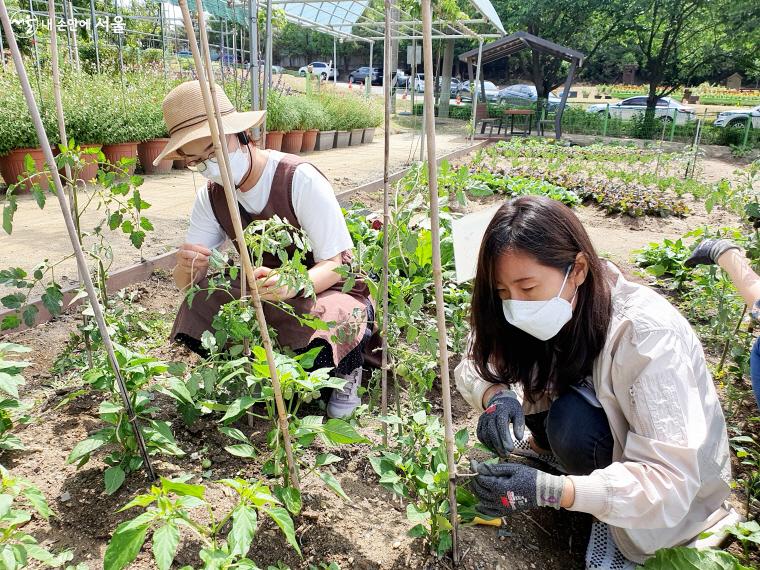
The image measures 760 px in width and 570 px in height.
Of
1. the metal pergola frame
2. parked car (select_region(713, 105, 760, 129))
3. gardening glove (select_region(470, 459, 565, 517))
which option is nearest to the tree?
the metal pergola frame

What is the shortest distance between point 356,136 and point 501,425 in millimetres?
11237

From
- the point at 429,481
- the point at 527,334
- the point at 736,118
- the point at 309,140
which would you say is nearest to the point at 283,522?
the point at 429,481

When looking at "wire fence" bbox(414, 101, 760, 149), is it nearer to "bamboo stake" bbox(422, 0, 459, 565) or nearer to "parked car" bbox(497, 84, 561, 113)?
"parked car" bbox(497, 84, 561, 113)

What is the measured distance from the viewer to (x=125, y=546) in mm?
977

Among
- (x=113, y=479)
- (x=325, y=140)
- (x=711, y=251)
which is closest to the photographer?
(x=113, y=479)

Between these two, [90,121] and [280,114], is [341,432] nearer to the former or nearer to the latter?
[90,121]

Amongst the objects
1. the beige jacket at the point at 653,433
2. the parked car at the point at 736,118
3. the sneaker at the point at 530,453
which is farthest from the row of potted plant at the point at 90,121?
the parked car at the point at 736,118

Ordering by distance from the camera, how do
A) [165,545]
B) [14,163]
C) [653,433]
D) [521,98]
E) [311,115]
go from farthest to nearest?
1. [521,98]
2. [311,115]
3. [14,163]
4. [653,433]
5. [165,545]

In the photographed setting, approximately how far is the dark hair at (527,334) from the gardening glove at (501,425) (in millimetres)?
124

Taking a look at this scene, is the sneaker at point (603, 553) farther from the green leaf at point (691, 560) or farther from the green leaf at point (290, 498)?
the green leaf at point (290, 498)

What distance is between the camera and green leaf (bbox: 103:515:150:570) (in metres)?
0.96

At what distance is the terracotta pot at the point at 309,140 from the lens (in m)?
10.1

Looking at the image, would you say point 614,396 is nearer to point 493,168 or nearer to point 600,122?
point 493,168

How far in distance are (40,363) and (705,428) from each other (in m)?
2.25
